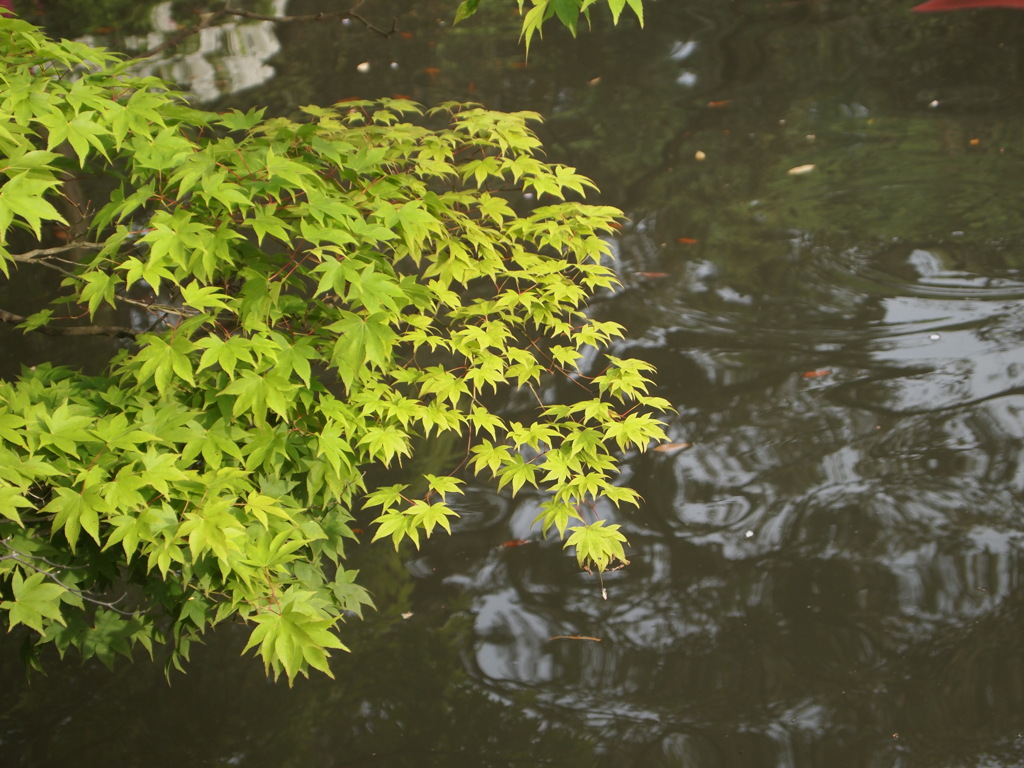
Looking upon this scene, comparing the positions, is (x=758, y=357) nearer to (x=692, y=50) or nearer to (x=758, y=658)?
(x=758, y=658)

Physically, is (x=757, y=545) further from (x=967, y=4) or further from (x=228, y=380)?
(x=967, y=4)

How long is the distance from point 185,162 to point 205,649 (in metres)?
2.22

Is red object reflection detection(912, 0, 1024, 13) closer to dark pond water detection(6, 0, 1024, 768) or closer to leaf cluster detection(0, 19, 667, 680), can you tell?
dark pond water detection(6, 0, 1024, 768)

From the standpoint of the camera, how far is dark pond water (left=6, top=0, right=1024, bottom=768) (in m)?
3.21

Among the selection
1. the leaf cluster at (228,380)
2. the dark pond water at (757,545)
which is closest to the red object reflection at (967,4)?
the dark pond water at (757,545)

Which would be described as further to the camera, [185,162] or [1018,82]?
[1018,82]

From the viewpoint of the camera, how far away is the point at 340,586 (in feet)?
8.36

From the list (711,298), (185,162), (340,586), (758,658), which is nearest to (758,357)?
(711,298)

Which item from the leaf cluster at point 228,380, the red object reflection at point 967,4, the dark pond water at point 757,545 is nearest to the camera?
the leaf cluster at point 228,380

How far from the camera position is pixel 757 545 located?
3752mm

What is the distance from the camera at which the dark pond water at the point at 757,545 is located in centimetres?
321

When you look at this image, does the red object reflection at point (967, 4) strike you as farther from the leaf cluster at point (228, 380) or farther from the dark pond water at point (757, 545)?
the leaf cluster at point (228, 380)

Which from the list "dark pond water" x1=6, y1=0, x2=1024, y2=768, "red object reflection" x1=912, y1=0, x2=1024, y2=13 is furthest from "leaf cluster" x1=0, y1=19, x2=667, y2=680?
"red object reflection" x1=912, y1=0, x2=1024, y2=13

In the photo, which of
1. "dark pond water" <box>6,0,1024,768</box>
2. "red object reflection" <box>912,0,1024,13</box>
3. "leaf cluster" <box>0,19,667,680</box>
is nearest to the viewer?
"leaf cluster" <box>0,19,667,680</box>
